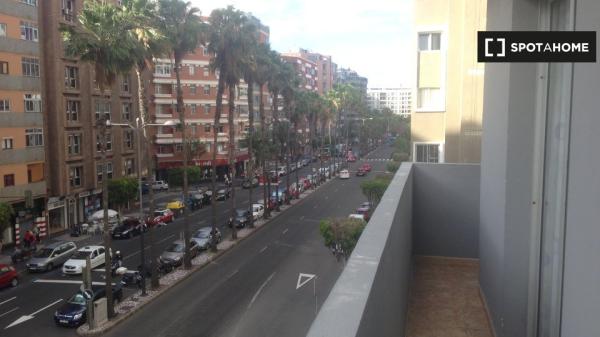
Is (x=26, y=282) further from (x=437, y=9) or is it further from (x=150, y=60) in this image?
(x=437, y=9)

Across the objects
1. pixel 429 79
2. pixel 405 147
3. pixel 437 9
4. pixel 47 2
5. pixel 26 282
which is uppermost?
pixel 47 2

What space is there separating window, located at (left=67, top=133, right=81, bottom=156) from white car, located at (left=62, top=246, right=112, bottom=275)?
48.1 ft

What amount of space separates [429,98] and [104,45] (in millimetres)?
16391

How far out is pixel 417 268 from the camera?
44.2 ft

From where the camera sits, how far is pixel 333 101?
92.8 m

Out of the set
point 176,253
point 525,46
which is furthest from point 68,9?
point 525,46

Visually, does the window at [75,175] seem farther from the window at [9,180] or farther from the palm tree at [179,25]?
the palm tree at [179,25]

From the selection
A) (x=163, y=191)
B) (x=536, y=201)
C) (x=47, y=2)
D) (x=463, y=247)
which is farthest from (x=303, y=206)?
(x=536, y=201)

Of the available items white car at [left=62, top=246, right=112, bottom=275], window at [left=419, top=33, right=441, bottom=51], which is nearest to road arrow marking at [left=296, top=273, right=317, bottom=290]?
white car at [left=62, top=246, right=112, bottom=275]

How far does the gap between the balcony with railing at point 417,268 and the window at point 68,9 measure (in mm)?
39629

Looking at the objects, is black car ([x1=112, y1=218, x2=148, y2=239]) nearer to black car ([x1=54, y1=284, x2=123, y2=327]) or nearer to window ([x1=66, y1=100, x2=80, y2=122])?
window ([x1=66, y1=100, x2=80, y2=122])

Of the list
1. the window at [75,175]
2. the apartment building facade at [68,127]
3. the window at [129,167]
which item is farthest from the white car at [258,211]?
the window at [75,175]

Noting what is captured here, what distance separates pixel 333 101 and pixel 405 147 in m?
15.3

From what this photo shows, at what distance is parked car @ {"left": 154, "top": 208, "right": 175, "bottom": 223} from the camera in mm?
46875
